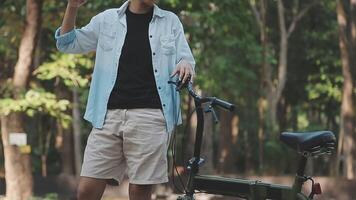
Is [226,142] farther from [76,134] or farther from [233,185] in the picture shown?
[233,185]

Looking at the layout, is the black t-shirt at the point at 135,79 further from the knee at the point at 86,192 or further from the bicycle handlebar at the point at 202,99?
the knee at the point at 86,192

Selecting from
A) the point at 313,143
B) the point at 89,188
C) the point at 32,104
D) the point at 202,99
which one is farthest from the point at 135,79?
the point at 32,104

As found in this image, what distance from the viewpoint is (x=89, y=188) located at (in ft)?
12.7

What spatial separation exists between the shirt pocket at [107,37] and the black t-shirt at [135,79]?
0.29ft

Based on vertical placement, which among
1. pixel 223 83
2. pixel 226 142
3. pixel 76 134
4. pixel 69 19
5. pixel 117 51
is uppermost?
pixel 223 83

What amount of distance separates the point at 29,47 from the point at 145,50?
630cm

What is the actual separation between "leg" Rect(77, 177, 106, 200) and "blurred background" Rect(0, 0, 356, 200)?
1.30 m

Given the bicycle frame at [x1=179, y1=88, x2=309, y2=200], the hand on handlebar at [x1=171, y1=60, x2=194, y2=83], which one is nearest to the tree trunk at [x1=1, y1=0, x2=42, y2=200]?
the bicycle frame at [x1=179, y1=88, x2=309, y2=200]

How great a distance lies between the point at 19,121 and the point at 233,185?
662 centimetres

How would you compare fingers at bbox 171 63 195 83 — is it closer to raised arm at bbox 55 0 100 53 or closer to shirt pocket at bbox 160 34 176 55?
shirt pocket at bbox 160 34 176 55

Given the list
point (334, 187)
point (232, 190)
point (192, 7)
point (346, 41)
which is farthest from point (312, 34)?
point (232, 190)

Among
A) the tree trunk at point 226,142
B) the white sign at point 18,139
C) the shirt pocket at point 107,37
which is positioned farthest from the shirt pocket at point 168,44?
the tree trunk at point 226,142

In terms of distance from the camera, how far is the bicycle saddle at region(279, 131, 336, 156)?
3644 mm

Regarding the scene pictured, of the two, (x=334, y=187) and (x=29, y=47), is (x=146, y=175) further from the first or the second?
(x=334, y=187)
